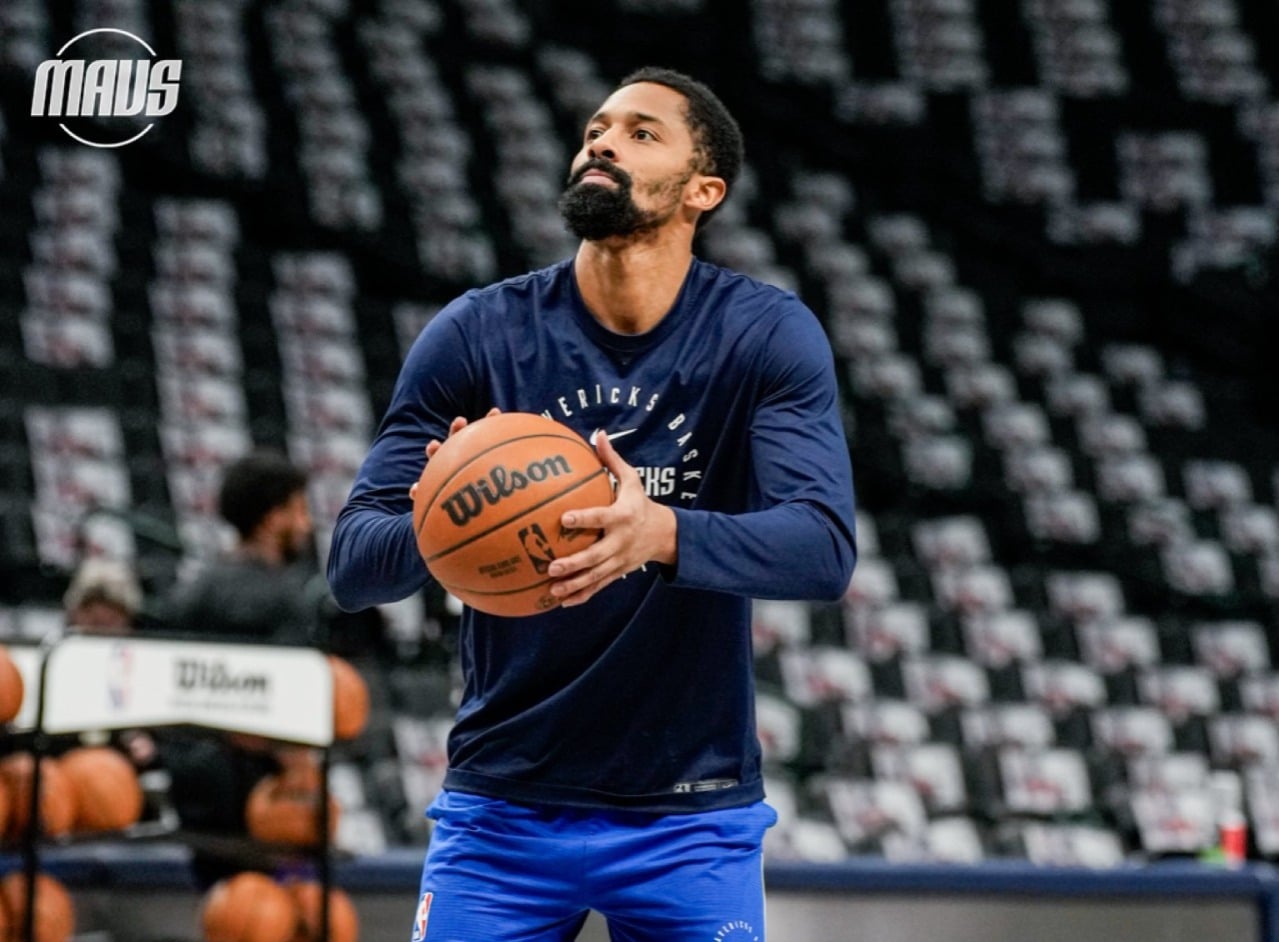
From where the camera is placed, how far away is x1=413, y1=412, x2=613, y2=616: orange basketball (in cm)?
240

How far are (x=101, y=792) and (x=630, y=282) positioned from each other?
2922mm

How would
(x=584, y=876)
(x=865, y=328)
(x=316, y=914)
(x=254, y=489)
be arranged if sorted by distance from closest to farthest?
1. (x=584, y=876)
2. (x=316, y=914)
3. (x=254, y=489)
4. (x=865, y=328)

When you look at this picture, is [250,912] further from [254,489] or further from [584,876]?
[584,876]

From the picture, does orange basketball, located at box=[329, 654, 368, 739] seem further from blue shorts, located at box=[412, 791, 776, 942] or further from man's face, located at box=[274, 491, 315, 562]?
blue shorts, located at box=[412, 791, 776, 942]

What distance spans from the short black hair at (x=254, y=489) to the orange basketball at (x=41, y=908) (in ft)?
3.50

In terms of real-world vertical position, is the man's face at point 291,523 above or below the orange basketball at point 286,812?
above

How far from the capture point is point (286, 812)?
5055 mm

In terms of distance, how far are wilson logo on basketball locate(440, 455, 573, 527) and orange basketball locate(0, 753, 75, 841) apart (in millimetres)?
2702

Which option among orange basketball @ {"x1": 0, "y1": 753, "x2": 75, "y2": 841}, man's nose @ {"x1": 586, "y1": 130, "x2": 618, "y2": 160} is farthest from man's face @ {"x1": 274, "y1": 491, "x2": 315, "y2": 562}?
man's nose @ {"x1": 586, "y1": 130, "x2": 618, "y2": 160}

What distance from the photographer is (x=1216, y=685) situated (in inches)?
422

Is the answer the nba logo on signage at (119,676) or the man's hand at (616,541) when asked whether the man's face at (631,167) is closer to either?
the man's hand at (616,541)

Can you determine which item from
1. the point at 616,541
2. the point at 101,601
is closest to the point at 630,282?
the point at 616,541

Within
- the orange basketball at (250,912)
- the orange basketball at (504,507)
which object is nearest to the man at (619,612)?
the orange basketball at (504,507)

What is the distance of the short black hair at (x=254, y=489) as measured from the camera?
5320mm
